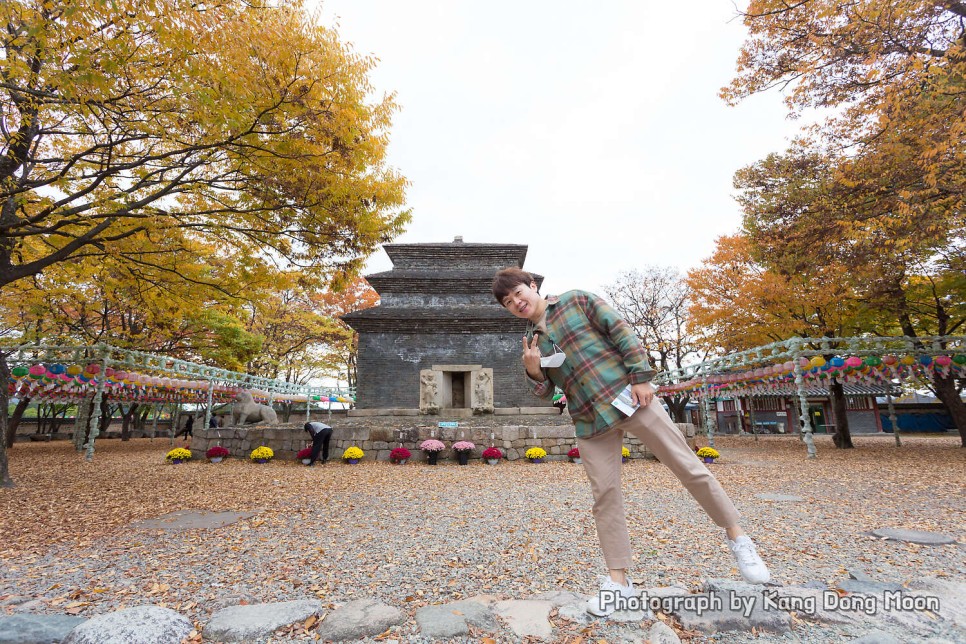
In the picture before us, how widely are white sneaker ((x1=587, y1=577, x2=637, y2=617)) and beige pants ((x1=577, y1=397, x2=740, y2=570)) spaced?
11cm

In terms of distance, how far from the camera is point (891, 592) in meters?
2.71

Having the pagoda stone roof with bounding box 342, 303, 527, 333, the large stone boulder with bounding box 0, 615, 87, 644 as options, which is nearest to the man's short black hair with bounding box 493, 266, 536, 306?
the large stone boulder with bounding box 0, 615, 87, 644

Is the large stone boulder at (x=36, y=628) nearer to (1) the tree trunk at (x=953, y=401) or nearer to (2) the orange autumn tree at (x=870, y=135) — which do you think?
(2) the orange autumn tree at (x=870, y=135)

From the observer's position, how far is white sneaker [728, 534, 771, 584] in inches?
96.6

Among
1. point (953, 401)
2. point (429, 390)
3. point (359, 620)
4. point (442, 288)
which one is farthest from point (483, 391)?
point (953, 401)

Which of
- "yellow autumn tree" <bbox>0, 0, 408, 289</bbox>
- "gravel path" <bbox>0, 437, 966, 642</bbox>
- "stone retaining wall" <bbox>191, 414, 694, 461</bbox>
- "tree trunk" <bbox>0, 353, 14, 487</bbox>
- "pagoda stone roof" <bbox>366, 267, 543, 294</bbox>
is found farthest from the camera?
"pagoda stone roof" <bbox>366, 267, 543, 294</bbox>

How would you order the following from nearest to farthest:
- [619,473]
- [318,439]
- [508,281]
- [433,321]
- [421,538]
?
[619,473] → [508,281] → [421,538] → [318,439] → [433,321]

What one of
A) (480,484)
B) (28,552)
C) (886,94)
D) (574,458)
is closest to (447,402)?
(574,458)

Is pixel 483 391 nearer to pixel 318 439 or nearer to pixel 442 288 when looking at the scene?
pixel 442 288

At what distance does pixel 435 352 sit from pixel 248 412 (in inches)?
258

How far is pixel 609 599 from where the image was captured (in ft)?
8.55

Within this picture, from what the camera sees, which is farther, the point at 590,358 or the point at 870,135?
the point at 870,135

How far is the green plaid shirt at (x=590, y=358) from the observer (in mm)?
2594

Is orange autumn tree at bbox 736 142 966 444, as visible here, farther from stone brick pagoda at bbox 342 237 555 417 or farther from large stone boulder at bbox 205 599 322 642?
large stone boulder at bbox 205 599 322 642
